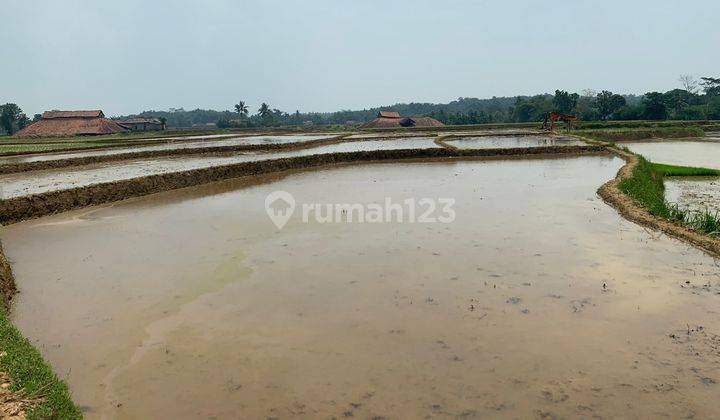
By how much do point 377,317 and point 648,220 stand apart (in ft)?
19.2

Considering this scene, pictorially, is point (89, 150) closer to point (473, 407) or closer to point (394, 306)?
point (394, 306)

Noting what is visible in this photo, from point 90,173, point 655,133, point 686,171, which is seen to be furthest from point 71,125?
point 655,133

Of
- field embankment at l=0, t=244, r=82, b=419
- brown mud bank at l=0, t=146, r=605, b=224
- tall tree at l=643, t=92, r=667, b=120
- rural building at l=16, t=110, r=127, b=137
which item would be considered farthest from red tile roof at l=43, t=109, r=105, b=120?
tall tree at l=643, t=92, r=667, b=120

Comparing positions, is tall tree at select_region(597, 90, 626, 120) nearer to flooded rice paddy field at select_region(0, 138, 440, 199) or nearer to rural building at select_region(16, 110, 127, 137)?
flooded rice paddy field at select_region(0, 138, 440, 199)

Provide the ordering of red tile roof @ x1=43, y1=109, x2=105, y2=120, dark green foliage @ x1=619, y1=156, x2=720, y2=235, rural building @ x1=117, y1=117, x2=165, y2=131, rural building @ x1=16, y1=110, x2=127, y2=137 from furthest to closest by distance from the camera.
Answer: rural building @ x1=117, y1=117, x2=165, y2=131
red tile roof @ x1=43, y1=109, x2=105, y2=120
rural building @ x1=16, y1=110, x2=127, y2=137
dark green foliage @ x1=619, y1=156, x2=720, y2=235

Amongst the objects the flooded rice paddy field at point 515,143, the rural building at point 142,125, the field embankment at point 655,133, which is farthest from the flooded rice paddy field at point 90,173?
the rural building at point 142,125

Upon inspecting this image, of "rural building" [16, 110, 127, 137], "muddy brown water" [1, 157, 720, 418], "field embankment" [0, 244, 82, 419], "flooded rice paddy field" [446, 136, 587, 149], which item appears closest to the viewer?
"field embankment" [0, 244, 82, 419]

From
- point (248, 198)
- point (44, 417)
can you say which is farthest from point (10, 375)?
point (248, 198)

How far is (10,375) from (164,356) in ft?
3.73

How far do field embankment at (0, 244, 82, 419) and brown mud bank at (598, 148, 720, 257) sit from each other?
7.64m

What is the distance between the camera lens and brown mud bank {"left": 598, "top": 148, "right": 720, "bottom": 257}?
666cm

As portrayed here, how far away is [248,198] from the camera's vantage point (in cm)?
1182

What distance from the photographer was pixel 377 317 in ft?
15.9

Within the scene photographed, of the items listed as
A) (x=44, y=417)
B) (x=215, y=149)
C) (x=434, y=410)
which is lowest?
(x=434, y=410)
